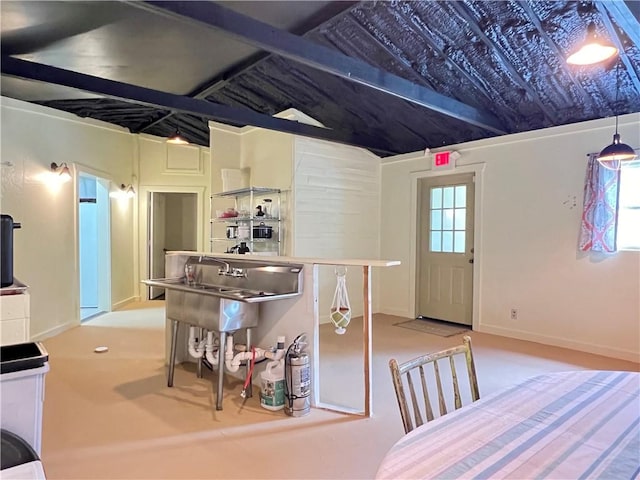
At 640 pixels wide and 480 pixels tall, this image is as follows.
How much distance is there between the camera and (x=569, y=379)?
59.7 inches

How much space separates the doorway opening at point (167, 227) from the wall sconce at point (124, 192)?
380 mm

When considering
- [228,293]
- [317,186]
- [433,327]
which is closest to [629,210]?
[433,327]

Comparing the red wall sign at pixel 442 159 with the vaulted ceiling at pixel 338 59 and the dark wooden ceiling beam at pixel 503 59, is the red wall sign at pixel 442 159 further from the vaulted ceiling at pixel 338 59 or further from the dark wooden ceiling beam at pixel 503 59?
the dark wooden ceiling beam at pixel 503 59

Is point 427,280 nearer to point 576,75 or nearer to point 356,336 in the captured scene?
point 356,336

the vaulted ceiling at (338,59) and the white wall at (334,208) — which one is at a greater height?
the vaulted ceiling at (338,59)

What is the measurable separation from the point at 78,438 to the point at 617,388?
2.73 meters

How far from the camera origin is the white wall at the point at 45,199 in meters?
4.26

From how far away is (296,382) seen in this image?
2.72 metres

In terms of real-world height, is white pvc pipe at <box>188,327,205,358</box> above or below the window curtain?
below

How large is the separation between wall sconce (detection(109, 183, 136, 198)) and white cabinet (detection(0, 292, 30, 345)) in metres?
4.96

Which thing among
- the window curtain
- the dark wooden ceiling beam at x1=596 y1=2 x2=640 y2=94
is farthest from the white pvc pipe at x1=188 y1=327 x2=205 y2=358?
the window curtain

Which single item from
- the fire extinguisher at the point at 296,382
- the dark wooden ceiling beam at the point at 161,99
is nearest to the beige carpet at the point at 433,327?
the dark wooden ceiling beam at the point at 161,99

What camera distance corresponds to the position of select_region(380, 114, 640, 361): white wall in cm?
401

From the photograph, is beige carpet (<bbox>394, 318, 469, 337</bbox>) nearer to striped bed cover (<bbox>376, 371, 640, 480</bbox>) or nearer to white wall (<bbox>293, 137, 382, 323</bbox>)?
white wall (<bbox>293, 137, 382, 323</bbox>)
